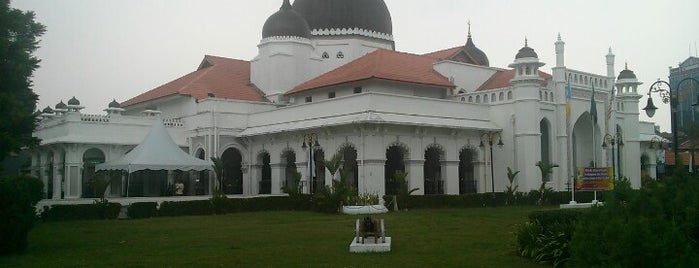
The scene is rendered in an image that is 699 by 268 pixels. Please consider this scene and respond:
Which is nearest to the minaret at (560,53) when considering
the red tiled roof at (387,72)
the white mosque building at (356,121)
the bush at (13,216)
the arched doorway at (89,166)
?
the white mosque building at (356,121)

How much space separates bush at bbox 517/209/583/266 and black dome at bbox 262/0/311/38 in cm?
2844

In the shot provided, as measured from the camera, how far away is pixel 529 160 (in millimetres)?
33656

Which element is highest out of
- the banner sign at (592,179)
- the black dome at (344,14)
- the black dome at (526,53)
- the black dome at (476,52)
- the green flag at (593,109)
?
the black dome at (344,14)

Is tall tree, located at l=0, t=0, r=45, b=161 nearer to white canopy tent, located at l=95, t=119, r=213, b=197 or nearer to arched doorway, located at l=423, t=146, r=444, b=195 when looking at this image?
white canopy tent, located at l=95, t=119, r=213, b=197

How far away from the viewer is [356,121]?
30.2 m

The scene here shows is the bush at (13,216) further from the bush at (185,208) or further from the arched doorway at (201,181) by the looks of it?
the arched doorway at (201,181)

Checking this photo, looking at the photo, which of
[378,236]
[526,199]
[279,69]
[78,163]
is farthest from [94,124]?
[378,236]

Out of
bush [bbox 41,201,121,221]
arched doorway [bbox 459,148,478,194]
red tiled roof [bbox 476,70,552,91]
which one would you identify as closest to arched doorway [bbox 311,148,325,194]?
arched doorway [bbox 459,148,478,194]

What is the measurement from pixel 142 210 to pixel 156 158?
568 cm

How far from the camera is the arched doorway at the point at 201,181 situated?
124 feet

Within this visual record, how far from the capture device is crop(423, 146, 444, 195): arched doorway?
35.5 metres

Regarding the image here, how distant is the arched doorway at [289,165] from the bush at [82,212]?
37.5ft

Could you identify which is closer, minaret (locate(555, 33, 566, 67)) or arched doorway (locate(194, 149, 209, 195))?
minaret (locate(555, 33, 566, 67))

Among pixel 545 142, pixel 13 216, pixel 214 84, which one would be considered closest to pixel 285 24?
pixel 214 84
